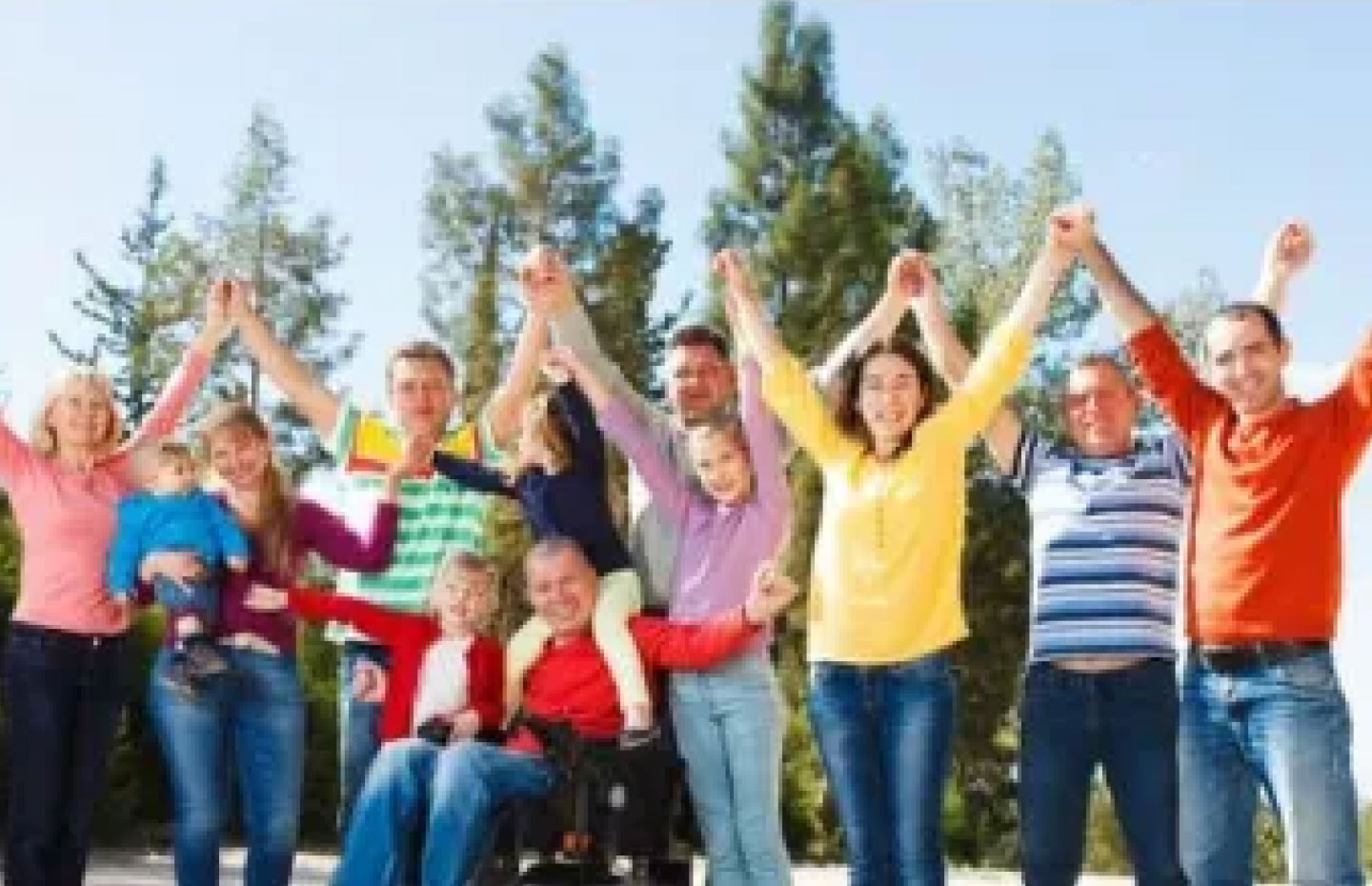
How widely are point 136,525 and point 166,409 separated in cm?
56

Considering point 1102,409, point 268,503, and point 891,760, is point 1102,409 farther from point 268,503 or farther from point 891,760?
point 268,503

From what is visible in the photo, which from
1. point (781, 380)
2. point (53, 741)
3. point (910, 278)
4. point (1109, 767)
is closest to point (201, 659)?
point (53, 741)

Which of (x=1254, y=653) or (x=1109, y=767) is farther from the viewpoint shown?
(x=1109, y=767)

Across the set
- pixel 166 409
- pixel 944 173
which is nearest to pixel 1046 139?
pixel 944 173

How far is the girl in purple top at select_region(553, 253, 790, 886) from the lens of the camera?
485 centimetres

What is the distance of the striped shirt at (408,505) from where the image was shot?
5324 mm

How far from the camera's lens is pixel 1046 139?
93.6 ft

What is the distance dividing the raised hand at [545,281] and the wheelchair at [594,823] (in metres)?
1.18

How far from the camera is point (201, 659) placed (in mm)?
5070

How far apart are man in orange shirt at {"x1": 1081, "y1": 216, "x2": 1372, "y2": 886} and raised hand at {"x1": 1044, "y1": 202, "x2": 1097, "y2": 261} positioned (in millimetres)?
431

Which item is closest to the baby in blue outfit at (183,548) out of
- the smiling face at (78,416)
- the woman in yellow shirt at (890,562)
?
the smiling face at (78,416)

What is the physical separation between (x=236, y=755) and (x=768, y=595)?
1612 mm

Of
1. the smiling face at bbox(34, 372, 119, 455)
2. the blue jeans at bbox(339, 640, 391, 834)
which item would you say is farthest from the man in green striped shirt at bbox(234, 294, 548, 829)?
the smiling face at bbox(34, 372, 119, 455)

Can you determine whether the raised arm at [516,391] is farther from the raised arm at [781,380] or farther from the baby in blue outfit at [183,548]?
the baby in blue outfit at [183,548]
